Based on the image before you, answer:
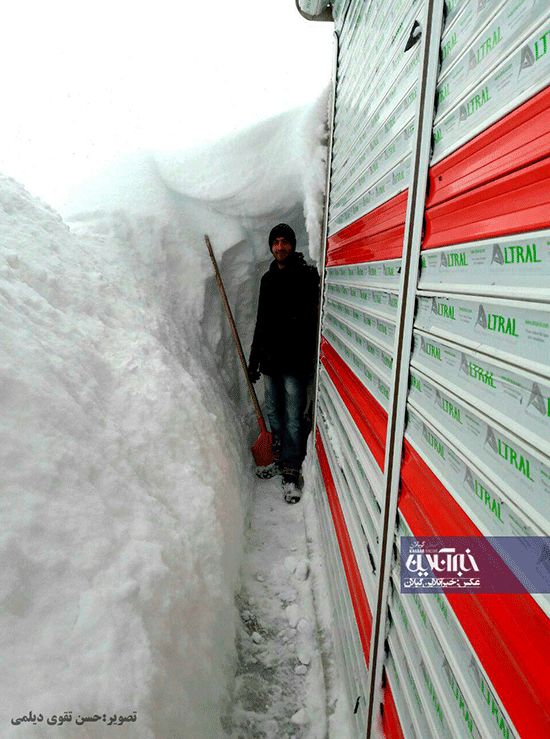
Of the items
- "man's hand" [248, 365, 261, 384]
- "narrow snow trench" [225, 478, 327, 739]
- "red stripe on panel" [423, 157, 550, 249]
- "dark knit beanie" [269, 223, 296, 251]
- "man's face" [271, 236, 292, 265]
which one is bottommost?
"narrow snow trench" [225, 478, 327, 739]

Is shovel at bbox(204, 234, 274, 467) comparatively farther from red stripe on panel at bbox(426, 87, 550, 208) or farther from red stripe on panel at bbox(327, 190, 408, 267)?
red stripe on panel at bbox(426, 87, 550, 208)

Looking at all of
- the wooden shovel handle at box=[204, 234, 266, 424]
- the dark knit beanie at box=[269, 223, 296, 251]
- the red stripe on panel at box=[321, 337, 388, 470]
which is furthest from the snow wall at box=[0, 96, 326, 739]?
the red stripe on panel at box=[321, 337, 388, 470]

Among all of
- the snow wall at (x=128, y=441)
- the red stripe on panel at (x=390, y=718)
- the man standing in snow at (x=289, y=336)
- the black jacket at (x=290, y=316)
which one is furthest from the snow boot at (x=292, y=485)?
the red stripe on panel at (x=390, y=718)

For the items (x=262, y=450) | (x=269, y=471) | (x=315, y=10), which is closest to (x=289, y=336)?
(x=262, y=450)

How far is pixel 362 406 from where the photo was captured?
207cm

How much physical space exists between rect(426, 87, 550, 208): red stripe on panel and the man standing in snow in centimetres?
286

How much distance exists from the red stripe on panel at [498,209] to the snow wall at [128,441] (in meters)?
1.47

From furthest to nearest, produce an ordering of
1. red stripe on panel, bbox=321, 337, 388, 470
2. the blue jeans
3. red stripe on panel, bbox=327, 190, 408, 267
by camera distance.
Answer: the blue jeans < red stripe on panel, bbox=321, 337, 388, 470 < red stripe on panel, bbox=327, 190, 408, 267

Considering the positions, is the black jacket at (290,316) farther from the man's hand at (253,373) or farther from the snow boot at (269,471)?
the snow boot at (269,471)

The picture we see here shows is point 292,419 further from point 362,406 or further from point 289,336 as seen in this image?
point 362,406

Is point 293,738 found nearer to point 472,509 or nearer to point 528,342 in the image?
point 472,509

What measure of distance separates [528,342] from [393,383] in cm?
70

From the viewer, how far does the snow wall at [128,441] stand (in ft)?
4.28

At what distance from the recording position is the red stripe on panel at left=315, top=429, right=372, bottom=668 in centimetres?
180
